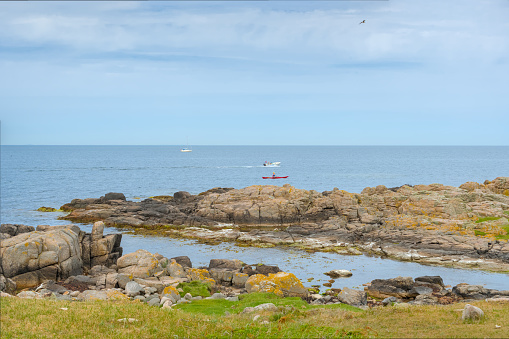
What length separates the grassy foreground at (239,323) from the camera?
56.2 feet

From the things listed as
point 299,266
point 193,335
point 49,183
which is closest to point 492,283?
point 299,266

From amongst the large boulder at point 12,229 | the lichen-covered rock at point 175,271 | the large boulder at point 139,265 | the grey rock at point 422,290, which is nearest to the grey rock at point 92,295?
the large boulder at point 139,265

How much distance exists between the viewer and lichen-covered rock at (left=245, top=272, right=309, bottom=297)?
31.2m

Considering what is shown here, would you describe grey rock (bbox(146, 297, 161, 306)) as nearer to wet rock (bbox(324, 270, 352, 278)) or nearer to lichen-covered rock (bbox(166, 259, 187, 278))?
lichen-covered rock (bbox(166, 259, 187, 278))

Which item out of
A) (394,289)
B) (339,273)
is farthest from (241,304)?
(339,273)

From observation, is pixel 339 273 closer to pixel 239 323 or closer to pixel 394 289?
pixel 394 289

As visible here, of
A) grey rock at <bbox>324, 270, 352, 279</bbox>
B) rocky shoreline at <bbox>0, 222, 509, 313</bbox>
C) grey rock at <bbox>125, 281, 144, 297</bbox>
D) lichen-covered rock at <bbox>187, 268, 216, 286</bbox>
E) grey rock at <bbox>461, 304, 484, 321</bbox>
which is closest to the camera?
grey rock at <bbox>461, 304, 484, 321</bbox>

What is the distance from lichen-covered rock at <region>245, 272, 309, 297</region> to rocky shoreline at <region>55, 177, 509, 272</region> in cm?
1939

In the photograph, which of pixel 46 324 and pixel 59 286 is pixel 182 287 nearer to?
pixel 59 286

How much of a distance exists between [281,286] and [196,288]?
6.36 meters

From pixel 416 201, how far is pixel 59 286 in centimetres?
4771

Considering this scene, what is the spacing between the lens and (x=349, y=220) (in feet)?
205

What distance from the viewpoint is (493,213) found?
2206 inches

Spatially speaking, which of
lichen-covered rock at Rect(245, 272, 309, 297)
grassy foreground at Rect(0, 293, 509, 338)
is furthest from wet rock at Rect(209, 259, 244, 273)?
grassy foreground at Rect(0, 293, 509, 338)
